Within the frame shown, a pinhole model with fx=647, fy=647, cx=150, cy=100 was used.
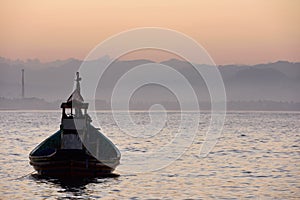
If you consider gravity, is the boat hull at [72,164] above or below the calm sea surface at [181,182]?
above

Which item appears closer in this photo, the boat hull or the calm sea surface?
the calm sea surface

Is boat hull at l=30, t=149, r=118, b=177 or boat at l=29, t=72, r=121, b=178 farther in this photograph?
boat at l=29, t=72, r=121, b=178

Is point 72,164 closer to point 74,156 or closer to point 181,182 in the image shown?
point 74,156

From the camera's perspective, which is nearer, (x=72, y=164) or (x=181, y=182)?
(x=72, y=164)

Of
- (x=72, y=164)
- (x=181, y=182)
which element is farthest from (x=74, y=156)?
(x=181, y=182)

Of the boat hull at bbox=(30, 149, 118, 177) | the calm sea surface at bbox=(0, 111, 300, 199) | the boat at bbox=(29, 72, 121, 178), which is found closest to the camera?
the calm sea surface at bbox=(0, 111, 300, 199)

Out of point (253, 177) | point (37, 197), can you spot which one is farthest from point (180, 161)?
point (37, 197)

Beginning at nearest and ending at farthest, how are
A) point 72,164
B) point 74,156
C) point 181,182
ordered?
point 72,164
point 74,156
point 181,182

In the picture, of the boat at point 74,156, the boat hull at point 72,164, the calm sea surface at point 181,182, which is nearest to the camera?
the calm sea surface at point 181,182

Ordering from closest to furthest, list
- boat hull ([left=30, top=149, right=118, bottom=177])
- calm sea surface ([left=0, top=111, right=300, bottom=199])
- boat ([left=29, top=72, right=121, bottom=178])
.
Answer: calm sea surface ([left=0, top=111, right=300, bottom=199]) → boat hull ([left=30, top=149, right=118, bottom=177]) → boat ([left=29, top=72, right=121, bottom=178])

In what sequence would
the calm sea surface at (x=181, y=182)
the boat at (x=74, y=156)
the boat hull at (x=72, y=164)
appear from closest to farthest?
1. the calm sea surface at (x=181, y=182)
2. the boat hull at (x=72, y=164)
3. the boat at (x=74, y=156)

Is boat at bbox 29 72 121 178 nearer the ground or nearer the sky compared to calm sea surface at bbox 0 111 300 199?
nearer the sky

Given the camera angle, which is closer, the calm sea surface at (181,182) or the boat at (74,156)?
the calm sea surface at (181,182)

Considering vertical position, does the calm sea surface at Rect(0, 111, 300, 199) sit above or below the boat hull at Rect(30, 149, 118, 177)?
below
